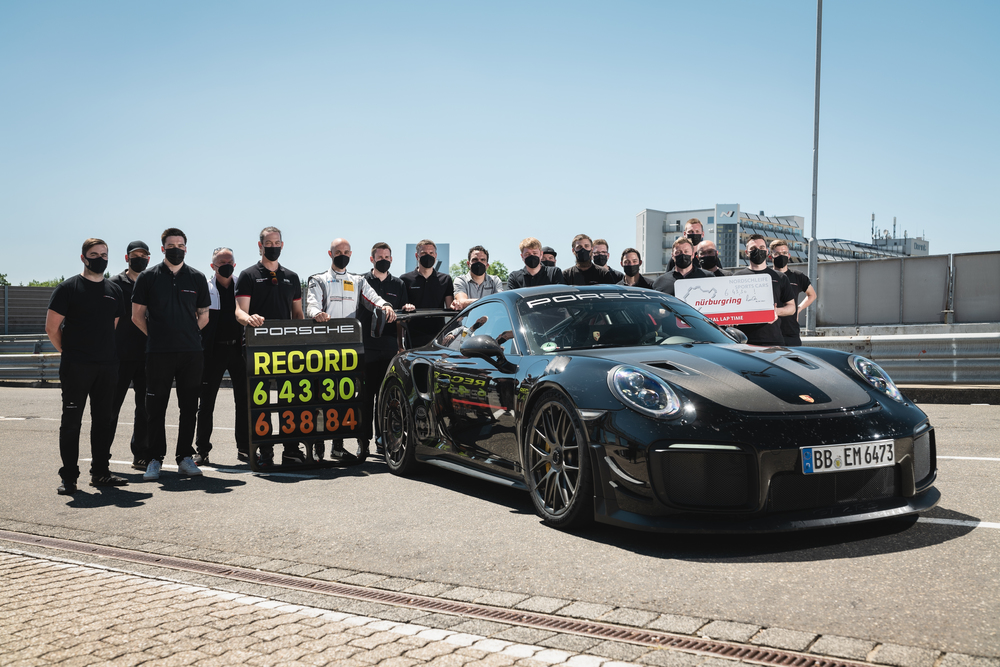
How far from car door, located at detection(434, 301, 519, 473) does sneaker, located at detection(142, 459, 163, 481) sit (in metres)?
2.69

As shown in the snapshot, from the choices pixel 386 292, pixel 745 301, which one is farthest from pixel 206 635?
pixel 745 301

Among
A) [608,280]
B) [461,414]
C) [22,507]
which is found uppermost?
[608,280]

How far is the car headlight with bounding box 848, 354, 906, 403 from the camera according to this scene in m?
4.80

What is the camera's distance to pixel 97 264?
23.0 ft

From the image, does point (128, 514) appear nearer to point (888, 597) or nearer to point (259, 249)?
point (259, 249)

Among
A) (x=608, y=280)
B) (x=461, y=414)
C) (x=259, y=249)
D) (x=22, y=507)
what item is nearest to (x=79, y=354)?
(x=22, y=507)

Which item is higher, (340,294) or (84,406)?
(340,294)

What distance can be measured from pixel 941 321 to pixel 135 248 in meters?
20.7

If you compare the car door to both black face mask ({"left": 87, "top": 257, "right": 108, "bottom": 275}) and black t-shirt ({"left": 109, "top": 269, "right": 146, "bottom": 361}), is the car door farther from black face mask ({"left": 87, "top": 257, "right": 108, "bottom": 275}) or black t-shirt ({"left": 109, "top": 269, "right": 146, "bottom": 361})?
black t-shirt ({"left": 109, "top": 269, "right": 146, "bottom": 361})

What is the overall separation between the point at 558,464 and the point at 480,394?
1070mm

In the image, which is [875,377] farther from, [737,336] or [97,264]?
[97,264]

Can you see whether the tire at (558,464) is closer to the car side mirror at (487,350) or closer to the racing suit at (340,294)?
the car side mirror at (487,350)

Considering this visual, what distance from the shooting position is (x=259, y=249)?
27.7ft

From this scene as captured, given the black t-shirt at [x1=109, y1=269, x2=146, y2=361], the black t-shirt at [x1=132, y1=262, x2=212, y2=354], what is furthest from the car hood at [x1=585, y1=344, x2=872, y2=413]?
the black t-shirt at [x1=109, y1=269, x2=146, y2=361]
